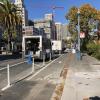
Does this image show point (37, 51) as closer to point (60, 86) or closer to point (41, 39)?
point (41, 39)

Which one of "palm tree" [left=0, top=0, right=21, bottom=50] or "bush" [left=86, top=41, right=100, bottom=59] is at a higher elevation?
"palm tree" [left=0, top=0, right=21, bottom=50]

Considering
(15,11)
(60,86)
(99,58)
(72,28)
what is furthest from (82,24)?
(60,86)

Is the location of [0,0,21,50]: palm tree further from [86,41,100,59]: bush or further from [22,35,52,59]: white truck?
[22,35,52,59]: white truck

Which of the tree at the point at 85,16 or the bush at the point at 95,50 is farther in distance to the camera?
the tree at the point at 85,16

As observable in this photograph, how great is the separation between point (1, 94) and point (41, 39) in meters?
26.3

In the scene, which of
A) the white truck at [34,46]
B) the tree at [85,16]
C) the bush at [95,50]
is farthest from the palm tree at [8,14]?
the white truck at [34,46]

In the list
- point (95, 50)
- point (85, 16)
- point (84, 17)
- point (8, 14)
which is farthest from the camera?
point (84, 17)

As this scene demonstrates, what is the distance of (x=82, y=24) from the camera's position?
83.3 m

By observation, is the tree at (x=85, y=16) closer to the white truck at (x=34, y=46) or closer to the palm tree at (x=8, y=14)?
the palm tree at (x=8, y=14)

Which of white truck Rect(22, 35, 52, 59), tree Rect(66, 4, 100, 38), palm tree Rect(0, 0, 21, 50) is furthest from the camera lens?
tree Rect(66, 4, 100, 38)

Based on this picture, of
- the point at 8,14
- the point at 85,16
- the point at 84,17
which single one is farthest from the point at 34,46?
the point at 84,17

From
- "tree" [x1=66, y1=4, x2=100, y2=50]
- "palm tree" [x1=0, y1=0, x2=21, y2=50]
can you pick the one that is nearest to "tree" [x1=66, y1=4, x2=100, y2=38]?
"tree" [x1=66, y1=4, x2=100, y2=50]

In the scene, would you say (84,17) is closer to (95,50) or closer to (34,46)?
(95,50)

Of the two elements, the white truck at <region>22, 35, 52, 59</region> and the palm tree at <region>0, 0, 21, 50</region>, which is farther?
the palm tree at <region>0, 0, 21, 50</region>
